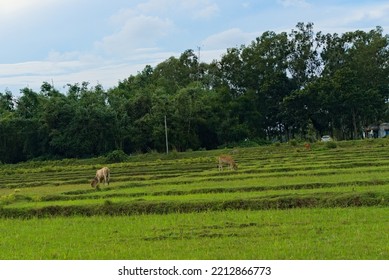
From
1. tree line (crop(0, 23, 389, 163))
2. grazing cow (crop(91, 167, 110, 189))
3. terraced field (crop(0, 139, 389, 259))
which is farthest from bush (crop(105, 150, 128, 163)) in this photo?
terraced field (crop(0, 139, 389, 259))

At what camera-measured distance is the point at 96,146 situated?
57.4 m

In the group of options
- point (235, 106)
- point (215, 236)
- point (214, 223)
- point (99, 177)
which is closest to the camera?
point (215, 236)

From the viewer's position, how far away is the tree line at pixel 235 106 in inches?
2270

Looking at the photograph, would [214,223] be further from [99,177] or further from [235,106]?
[235,106]

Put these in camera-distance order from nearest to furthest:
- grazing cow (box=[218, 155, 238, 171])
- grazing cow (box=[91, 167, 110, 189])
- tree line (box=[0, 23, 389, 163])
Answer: grazing cow (box=[91, 167, 110, 189])
grazing cow (box=[218, 155, 238, 171])
tree line (box=[0, 23, 389, 163])

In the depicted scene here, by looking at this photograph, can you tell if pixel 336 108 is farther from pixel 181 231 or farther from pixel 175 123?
pixel 181 231

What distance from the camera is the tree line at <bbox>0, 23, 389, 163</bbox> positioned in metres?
57.7

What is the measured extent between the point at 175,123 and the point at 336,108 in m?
17.8

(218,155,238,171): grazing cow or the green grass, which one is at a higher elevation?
(218,155,238,171): grazing cow

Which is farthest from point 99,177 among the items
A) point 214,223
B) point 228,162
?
point 214,223

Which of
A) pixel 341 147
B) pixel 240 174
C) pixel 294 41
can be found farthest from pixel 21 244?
pixel 294 41

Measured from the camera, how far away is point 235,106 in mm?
61375

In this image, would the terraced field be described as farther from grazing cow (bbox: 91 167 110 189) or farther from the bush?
the bush

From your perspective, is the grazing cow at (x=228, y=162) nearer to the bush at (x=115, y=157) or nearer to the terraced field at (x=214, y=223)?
the terraced field at (x=214, y=223)
